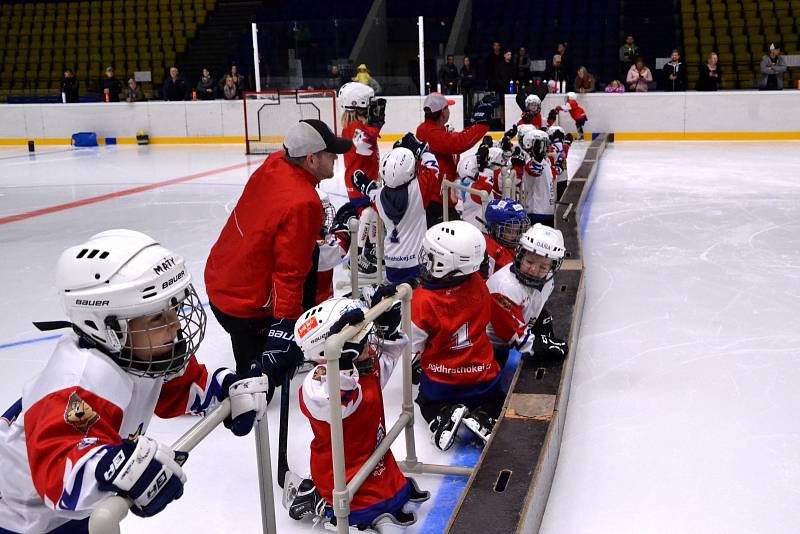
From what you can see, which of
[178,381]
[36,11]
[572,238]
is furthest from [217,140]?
[178,381]

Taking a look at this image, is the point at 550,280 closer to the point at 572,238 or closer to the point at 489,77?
the point at 572,238

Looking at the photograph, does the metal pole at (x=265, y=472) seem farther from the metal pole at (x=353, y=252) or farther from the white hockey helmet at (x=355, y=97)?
the white hockey helmet at (x=355, y=97)

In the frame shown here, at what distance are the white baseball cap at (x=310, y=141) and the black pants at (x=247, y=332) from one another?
726mm

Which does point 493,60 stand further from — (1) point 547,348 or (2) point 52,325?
(2) point 52,325

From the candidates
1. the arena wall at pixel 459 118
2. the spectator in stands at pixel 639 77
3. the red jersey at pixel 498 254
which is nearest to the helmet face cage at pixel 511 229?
the red jersey at pixel 498 254

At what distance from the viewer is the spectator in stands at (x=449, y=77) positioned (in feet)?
51.9

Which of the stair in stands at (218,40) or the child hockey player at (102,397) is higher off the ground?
the stair in stands at (218,40)

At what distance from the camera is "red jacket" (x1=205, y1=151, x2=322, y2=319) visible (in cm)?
309

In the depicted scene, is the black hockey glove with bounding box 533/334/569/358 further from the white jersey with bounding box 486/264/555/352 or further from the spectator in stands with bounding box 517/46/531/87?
the spectator in stands with bounding box 517/46/531/87

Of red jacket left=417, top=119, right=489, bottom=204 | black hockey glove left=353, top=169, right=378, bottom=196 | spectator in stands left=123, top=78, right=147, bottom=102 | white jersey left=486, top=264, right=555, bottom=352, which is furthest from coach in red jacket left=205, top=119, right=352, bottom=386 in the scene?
spectator in stands left=123, top=78, right=147, bottom=102

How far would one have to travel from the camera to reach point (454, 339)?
10.2 feet

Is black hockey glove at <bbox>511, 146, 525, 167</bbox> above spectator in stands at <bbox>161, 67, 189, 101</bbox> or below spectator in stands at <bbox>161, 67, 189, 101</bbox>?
below

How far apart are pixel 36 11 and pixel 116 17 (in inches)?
101

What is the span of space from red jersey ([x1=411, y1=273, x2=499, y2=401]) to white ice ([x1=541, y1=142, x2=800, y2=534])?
1.47 feet
